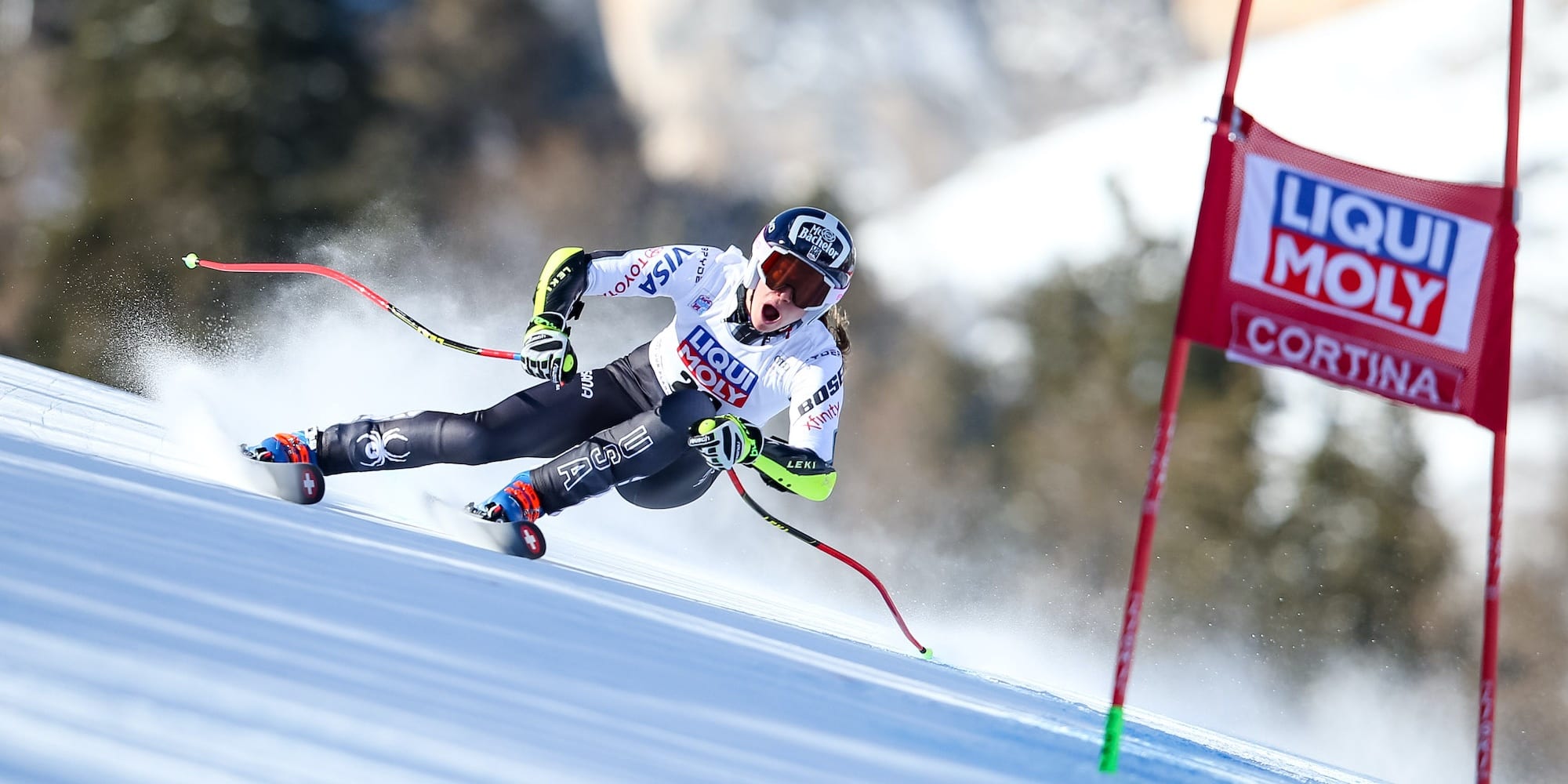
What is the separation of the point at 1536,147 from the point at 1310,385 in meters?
15.3

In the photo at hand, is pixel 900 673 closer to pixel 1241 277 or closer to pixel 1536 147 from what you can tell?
pixel 1241 277

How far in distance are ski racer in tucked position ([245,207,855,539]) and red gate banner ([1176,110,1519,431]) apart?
1.67 m

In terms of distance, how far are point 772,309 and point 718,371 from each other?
323mm

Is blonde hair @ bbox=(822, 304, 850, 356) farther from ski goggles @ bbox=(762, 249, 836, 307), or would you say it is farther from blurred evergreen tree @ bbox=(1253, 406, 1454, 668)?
blurred evergreen tree @ bbox=(1253, 406, 1454, 668)

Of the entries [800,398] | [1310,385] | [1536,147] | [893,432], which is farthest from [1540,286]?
[800,398]

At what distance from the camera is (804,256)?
446 cm

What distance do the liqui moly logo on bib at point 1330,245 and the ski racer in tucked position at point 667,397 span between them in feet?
5.73

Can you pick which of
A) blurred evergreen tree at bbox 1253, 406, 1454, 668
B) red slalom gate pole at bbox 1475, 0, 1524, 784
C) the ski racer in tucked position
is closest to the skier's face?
the ski racer in tucked position

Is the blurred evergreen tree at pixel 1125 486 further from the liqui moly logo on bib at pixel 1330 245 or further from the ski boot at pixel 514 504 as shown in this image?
the liqui moly logo on bib at pixel 1330 245

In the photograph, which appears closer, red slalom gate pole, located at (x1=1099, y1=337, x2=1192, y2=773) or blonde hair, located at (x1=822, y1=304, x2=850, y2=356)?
red slalom gate pole, located at (x1=1099, y1=337, x2=1192, y2=773)

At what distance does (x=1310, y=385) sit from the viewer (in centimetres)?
2036

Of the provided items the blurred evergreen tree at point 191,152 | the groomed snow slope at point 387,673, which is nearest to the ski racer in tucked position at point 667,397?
the groomed snow slope at point 387,673

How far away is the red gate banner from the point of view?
2.87m

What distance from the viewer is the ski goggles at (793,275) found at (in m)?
4.48
